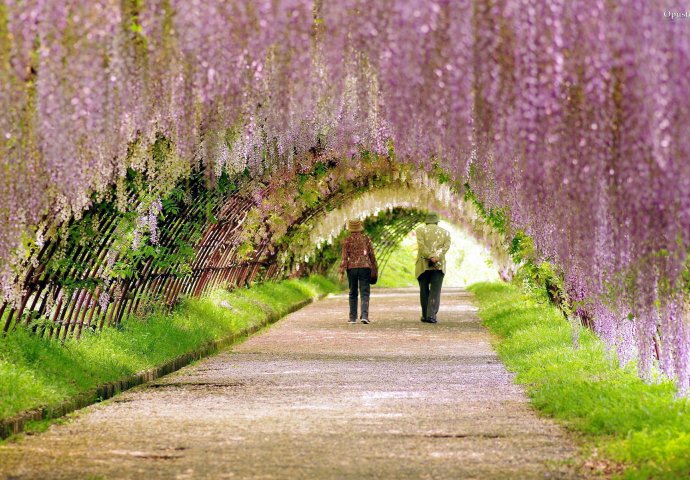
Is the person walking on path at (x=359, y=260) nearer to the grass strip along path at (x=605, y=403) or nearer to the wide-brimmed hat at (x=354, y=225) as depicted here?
the wide-brimmed hat at (x=354, y=225)

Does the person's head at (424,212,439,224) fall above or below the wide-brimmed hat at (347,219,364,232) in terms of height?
above

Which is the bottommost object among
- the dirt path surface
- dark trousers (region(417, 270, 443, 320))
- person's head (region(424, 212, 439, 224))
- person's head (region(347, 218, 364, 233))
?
the dirt path surface

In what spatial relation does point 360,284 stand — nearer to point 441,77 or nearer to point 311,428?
point 311,428

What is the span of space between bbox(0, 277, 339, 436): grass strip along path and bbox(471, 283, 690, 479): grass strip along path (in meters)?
3.42

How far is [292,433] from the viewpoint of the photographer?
8.09m

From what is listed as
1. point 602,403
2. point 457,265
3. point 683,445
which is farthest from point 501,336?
point 457,265

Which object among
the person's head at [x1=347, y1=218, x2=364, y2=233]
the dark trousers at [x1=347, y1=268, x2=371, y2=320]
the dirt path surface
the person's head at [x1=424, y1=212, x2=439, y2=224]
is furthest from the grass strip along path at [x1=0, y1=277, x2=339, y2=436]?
the person's head at [x1=424, y1=212, x2=439, y2=224]

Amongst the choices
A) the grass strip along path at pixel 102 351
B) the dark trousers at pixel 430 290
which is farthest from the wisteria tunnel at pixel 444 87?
the dark trousers at pixel 430 290

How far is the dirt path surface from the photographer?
6.80 m

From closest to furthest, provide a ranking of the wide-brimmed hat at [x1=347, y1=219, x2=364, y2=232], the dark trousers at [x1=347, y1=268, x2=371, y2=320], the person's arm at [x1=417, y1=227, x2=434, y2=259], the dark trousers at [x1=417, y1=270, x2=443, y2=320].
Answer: the person's arm at [x1=417, y1=227, x2=434, y2=259] → the wide-brimmed hat at [x1=347, y1=219, x2=364, y2=232] → the dark trousers at [x1=417, y1=270, x2=443, y2=320] → the dark trousers at [x1=347, y1=268, x2=371, y2=320]

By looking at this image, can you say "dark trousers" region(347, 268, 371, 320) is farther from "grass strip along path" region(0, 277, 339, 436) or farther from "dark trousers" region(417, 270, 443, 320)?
"grass strip along path" region(0, 277, 339, 436)

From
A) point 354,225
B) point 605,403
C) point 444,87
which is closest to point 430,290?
point 354,225

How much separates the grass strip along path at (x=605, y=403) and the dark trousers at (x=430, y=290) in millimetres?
5611

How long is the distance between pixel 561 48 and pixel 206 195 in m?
11.0
